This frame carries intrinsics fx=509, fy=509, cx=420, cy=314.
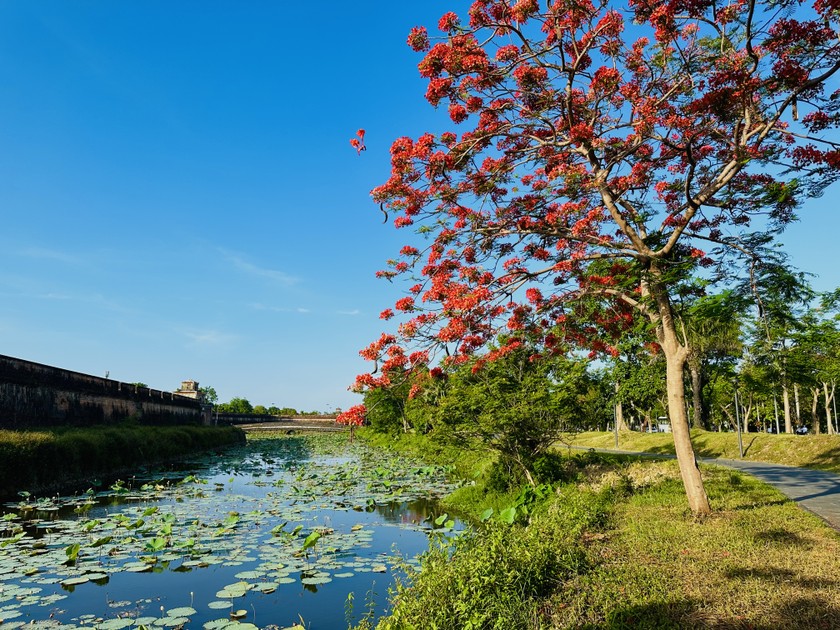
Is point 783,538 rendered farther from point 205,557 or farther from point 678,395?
point 205,557

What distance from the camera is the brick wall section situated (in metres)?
20.4

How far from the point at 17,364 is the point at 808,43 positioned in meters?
26.8

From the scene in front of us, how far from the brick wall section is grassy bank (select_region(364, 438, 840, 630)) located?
800 inches

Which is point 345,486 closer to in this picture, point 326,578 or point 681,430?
point 326,578

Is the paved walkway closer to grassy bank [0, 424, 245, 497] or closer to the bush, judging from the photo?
the bush

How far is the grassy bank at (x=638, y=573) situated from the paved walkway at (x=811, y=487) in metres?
0.51

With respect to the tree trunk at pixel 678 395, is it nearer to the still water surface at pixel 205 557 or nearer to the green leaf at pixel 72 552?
the still water surface at pixel 205 557

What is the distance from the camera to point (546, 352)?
33.8ft

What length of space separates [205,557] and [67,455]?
12.9 meters

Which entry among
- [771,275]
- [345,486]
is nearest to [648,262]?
[771,275]

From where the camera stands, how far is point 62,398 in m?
24.6

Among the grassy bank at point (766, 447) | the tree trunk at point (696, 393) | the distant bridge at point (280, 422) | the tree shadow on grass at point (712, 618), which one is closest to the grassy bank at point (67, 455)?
the grassy bank at point (766, 447)

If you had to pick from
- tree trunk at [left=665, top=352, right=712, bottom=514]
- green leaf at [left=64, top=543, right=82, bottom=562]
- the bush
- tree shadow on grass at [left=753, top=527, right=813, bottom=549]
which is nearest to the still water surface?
green leaf at [left=64, top=543, right=82, bottom=562]

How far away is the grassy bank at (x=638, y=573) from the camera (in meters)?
5.02
